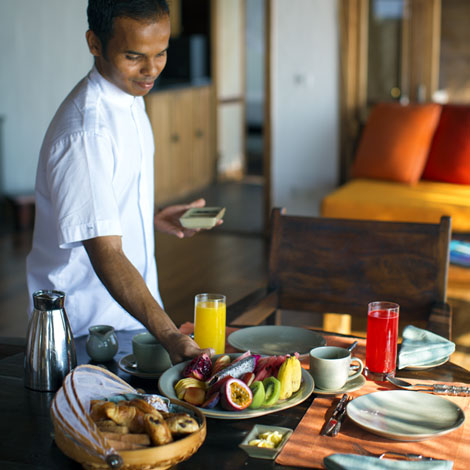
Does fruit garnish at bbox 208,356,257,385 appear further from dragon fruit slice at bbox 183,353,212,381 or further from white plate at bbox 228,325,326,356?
white plate at bbox 228,325,326,356

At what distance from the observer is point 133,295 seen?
1.37m

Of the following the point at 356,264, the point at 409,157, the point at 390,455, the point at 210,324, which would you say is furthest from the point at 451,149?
the point at 390,455

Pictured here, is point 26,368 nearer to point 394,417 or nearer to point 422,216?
point 394,417

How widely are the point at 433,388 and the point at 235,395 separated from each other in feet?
1.18

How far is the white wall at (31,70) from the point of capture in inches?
234

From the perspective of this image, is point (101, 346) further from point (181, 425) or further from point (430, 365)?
point (430, 365)

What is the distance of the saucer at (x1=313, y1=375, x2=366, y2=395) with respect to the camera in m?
1.25

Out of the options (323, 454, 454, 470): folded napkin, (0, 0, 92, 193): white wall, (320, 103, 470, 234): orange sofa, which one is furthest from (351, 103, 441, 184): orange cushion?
(323, 454, 454, 470): folded napkin

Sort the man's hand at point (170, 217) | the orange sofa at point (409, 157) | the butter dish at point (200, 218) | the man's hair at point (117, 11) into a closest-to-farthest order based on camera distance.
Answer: the man's hair at point (117, 11) → the butter dish at point (200, 218) → the man's hand at point (170, 217) → the orange sofa at point (409, 157)

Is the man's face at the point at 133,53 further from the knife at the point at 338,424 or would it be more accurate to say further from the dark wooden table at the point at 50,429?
the knife at the point at 338,424

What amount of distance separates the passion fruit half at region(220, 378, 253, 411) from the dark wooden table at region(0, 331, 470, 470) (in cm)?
3

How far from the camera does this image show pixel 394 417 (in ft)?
3.76

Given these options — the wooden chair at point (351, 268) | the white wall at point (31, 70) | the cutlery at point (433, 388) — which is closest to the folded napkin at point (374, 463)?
the cutlery at point (433, 388)

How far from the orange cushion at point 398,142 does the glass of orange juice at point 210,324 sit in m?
3.22
